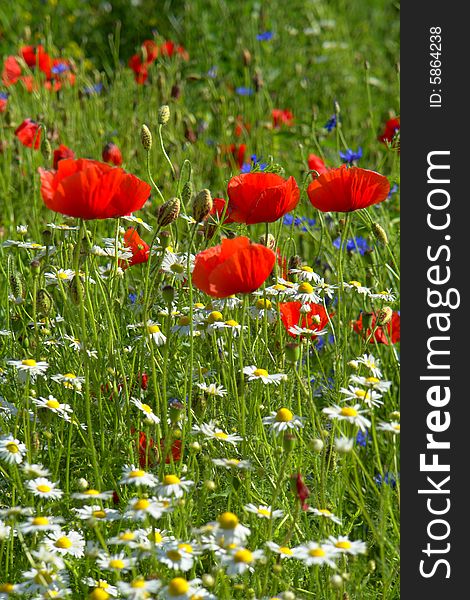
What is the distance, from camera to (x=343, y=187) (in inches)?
71.2

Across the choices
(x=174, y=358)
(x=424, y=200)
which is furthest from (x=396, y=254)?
(x=174, y=358)

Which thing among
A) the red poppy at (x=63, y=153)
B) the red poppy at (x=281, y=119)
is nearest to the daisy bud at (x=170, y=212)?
the red poppy at (x=63, y=153)

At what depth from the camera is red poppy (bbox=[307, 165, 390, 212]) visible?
181 cm

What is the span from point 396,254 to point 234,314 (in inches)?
30.3

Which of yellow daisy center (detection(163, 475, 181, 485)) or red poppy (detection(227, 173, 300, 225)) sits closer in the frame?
yellow daisy center (detection(163, 475, 181, 485))

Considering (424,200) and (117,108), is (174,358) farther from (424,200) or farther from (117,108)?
(117,108)

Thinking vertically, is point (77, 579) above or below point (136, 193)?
below

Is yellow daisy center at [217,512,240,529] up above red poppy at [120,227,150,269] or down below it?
below

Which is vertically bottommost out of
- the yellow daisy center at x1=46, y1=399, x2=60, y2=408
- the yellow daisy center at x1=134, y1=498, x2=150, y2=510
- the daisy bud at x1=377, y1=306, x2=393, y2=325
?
the yellow daisy center at x1=134, y1=498, x2=150, y2=510

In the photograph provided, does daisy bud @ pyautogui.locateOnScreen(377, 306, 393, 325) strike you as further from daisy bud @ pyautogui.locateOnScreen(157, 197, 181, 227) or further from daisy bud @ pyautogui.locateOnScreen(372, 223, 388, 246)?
daisy bud @ pyautogui.locateOnScreen(157, 197, 181, 227)

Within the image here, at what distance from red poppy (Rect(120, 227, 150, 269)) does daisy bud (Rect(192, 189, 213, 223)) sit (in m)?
0.31

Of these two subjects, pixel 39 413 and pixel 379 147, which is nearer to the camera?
pixel 39 413

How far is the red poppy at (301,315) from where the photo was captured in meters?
1.96

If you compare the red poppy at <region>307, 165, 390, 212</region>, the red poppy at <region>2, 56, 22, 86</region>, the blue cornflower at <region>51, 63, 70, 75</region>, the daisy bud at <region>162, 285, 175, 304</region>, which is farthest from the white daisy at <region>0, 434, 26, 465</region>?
the blue cornflower at <region>51, 63, 70, 75</region>
